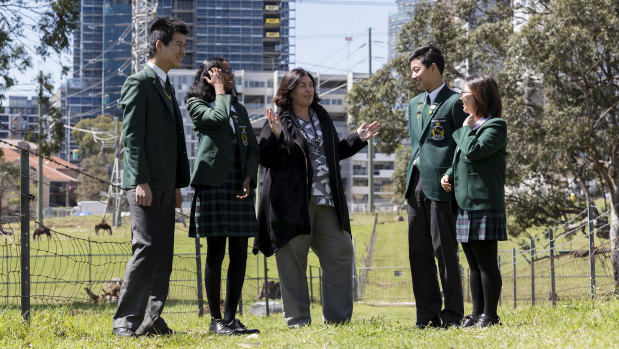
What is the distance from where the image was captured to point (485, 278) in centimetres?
519

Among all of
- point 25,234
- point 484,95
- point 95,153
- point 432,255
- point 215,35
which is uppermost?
point 215,35

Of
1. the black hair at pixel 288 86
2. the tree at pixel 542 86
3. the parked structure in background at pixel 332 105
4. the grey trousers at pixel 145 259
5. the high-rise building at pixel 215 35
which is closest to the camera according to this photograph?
the grey trousers at pixel 145 259

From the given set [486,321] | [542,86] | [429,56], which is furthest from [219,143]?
[542,86]

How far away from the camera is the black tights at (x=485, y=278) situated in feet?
17.0

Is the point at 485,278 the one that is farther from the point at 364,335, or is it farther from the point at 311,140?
the point at 311,140

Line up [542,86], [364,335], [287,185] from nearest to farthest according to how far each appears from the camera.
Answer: [364,335]
[287,185]
[542,86]

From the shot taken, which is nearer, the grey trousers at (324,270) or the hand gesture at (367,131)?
the grey trousers at (324,270)

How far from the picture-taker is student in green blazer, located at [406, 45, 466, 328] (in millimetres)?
5484

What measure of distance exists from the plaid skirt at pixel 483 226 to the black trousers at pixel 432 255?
26 centimetres

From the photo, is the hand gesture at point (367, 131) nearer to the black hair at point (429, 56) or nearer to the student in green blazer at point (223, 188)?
the black hair at point (429, 56)

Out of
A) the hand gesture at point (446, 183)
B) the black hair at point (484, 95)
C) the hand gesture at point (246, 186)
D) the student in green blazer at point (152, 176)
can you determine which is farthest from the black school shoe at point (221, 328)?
the black hair at point (484, 95)

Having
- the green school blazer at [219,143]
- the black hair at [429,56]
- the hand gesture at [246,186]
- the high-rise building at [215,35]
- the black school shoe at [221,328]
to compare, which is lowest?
the black school shoe at [221,328]

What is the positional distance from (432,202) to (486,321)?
89 centimetres

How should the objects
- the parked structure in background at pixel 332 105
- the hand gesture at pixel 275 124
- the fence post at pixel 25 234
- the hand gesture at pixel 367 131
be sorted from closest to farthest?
the fence post at pixel 25 234, the hand gesture at pixel 275 124, the hand gesture at pixel 367 131, the parked structure in background at pixel 332 105
